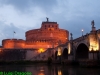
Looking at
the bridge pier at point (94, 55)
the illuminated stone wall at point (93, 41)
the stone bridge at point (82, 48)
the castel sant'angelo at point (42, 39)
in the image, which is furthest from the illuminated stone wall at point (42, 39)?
the bridge pier at point (94, 55)

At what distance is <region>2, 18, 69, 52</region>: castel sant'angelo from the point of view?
2862 inches

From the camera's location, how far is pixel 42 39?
75.7 m

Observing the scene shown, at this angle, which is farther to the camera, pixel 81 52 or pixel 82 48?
pixel 81 52

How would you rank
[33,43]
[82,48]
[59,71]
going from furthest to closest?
[33,43]
[82,48]
[59,71]

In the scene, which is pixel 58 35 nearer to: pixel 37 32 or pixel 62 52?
pixel 37 32

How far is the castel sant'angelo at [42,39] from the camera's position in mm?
72688

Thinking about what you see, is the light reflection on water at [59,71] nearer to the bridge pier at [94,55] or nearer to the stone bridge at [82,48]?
the bridge pier at [94,55]

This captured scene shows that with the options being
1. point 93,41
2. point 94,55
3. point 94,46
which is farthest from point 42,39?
point 94,55

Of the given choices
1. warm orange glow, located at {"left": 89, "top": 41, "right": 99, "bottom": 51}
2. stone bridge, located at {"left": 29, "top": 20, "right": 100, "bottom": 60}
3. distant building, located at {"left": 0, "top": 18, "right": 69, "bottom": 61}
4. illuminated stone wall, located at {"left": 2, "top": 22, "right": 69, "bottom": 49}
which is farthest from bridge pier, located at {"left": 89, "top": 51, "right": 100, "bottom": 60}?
illuminated stone wall, located at {"left": 2, "top": 22, "right": 69, "bottom": 49}

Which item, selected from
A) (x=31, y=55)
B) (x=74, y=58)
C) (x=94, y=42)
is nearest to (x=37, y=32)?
(x=31, y=55)

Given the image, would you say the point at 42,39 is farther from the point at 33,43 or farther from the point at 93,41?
the point at 93,41

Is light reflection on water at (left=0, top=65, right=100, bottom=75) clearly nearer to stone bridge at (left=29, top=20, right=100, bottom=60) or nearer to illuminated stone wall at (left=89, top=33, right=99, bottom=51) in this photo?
stone bridge at (left=29, top=20, right=100, bottom=60)

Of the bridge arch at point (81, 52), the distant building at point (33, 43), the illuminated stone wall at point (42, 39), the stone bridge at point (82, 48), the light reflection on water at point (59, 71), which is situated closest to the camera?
the light reflection on water at point (59, 71)

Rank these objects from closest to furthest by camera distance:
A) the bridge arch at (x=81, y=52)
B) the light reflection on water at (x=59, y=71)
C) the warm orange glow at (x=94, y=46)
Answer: the light reflection on water at (x=59, y=71) → the warm orange glow at (x=94, y=46) → the bridge arch at (x=81, y=52)
